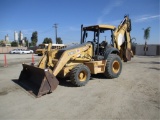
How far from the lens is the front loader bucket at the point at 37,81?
646cm

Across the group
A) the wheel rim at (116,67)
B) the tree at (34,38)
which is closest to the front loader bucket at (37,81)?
the wheel rim at (116,67)

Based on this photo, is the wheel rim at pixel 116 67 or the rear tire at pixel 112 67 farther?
Result: the wheel rim at pixel 116 67

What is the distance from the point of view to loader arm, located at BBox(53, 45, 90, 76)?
24.3ft

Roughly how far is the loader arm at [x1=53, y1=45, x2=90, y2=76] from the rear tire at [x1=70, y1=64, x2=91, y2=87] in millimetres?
508

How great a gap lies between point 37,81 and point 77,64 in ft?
5.96

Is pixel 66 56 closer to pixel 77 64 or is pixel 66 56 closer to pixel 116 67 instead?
pixel 77 64

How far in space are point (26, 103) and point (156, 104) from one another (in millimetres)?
3932

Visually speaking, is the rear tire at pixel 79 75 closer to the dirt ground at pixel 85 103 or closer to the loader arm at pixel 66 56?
the dirt ground at pixel 85 103

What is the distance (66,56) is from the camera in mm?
7797

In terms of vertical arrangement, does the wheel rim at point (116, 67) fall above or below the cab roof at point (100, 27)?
below

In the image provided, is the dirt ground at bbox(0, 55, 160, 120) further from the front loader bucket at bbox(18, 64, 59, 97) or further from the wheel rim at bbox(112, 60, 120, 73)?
the wheel rim at bbox(112, 60, 120, 73)

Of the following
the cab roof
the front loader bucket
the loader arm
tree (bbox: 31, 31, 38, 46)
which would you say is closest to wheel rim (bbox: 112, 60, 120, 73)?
the cab roof

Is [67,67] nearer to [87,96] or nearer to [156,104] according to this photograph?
[87,96]

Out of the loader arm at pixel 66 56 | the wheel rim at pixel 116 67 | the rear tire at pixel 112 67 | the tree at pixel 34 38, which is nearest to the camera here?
the loader arm at pixel 66 56
